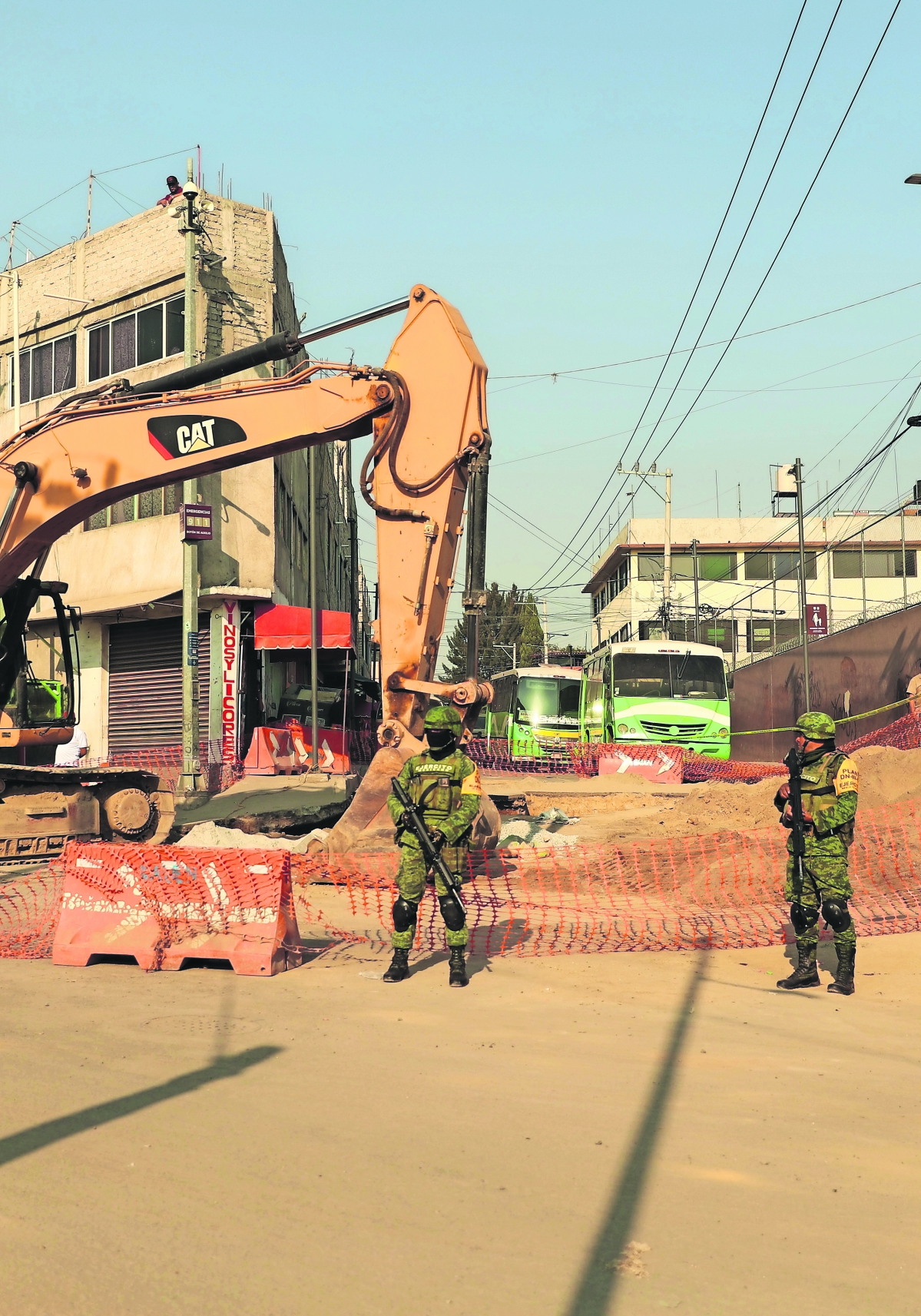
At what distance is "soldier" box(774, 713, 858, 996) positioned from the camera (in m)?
7.58

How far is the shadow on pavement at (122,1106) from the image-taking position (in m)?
4.56

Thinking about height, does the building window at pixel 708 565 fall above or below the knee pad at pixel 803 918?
above

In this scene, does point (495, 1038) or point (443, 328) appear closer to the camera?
point (495, 1038)

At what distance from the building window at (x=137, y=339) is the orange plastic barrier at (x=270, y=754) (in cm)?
915

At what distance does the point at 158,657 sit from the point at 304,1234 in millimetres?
22838

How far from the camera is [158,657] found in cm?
2564

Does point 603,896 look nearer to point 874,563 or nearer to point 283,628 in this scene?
point 283,628

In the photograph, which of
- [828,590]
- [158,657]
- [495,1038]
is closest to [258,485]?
[158,657]

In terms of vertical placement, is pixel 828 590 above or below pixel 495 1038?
above

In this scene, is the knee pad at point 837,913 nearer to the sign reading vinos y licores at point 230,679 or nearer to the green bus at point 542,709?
the sign reading vinos y licores at point 230,679

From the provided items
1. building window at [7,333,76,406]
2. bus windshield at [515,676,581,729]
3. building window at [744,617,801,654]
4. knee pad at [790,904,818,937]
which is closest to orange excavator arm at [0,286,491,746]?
knee pad at [790,904,818,937]

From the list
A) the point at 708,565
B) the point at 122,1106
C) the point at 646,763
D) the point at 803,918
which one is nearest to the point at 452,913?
the point at 803,918

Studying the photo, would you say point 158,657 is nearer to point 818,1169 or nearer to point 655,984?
point 655,984

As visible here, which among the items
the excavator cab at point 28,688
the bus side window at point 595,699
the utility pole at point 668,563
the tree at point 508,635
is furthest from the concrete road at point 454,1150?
the tree at point 508,635
